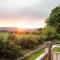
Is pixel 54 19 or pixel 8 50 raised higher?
pixel 54 19

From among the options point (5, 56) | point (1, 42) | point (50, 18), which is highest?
point (50, 18)

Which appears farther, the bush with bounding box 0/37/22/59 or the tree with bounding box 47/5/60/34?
the tree with bounding box 47/5/60/34

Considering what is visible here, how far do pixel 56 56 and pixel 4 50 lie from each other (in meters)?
→ 8.10

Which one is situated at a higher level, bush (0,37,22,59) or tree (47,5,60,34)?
tree (47,5,60,34)

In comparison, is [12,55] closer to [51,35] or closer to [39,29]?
[51,35]

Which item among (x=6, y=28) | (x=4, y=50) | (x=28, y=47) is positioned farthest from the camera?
(x=6, y=28)

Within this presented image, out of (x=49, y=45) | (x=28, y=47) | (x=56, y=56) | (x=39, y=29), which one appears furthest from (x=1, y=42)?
(x=39, y=29)

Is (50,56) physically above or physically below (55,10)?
below

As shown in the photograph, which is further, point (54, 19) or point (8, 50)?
point (54, 19)

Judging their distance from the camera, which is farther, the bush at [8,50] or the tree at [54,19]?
the tree at [54,19]

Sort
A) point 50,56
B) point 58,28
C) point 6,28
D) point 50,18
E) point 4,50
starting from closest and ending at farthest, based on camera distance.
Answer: point 50,56, point 4,50, point 6,28, point 58,28, point 50,18

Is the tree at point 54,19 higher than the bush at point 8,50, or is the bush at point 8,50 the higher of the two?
the tree at point 54,19

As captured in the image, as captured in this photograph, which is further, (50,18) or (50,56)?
(50,18)

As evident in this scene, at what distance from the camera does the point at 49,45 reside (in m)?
7.52
